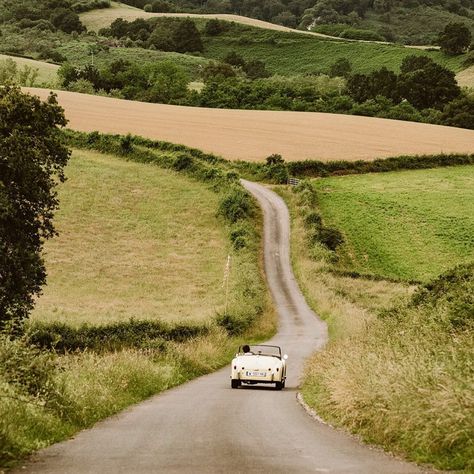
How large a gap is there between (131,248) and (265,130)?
46.2m

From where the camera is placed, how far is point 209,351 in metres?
32.4

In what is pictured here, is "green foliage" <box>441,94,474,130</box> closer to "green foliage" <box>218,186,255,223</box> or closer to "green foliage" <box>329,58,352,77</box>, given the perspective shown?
"green foliage" <box>329,58,352,77</box>

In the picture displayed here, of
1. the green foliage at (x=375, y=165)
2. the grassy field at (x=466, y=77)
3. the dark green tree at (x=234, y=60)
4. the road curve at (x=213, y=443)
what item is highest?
the grassy field at (x=466, y=77)

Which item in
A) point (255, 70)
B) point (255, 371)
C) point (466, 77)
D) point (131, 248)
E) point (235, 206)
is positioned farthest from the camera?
point (255, 70)

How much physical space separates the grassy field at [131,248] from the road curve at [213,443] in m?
21.3

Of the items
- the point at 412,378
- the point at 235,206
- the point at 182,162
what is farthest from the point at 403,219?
the point at 412,378

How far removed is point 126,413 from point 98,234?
5013 cm

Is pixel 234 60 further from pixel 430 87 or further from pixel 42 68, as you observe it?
pixel 430 87

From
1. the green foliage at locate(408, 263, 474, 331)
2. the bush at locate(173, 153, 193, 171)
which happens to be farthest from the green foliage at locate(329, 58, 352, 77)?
the green foliage at locate(408, 263, 474, 331)

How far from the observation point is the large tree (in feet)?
102

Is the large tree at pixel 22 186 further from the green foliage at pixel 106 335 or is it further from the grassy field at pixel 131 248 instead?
the grassy field at pixel 131 248

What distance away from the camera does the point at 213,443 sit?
1247 centimetres

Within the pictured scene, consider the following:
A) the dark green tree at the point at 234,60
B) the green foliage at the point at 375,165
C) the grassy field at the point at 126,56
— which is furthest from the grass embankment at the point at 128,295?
the dark green tree at the point at 234,60

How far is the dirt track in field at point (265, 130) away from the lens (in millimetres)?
94812
